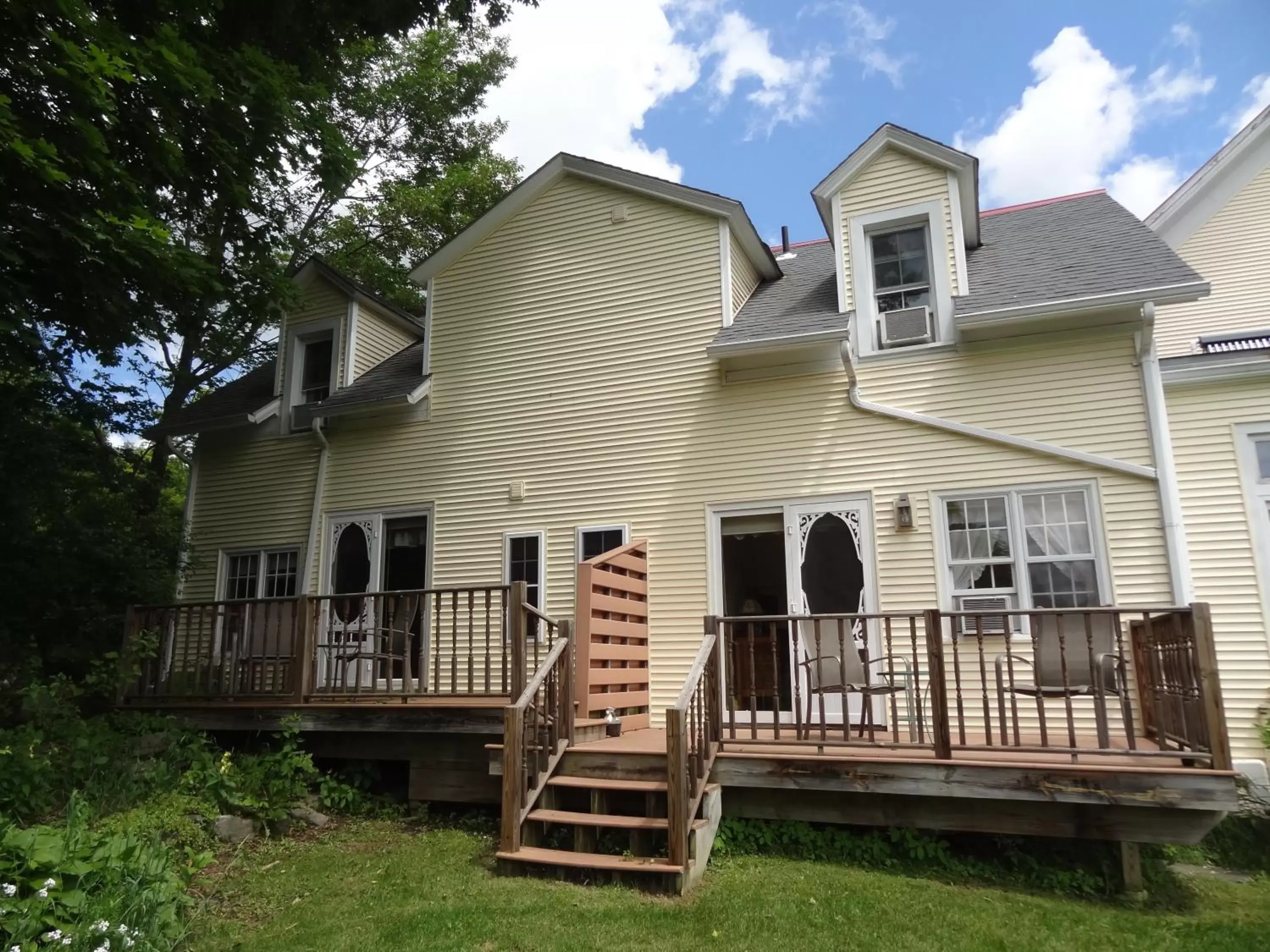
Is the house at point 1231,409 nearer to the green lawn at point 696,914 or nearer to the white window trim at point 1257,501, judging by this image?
the white window trim at point 1257,501

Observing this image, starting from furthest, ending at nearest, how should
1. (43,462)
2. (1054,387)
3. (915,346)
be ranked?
(43,462), (915,346), (1054,387)

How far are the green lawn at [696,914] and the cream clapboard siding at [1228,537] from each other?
1.61 meters

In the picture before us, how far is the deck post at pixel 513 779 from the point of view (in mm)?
5828

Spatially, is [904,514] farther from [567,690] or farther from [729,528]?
[567,690]

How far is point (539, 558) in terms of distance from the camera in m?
9.49

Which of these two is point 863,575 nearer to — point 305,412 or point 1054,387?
point 1054,387

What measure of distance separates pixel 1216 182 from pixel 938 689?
818cm

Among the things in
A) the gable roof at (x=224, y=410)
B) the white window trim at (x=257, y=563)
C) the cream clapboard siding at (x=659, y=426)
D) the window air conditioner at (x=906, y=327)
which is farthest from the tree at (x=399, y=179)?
the window air conditioner at (x=906, y=327)

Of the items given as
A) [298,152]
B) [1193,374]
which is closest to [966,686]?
[1193,374]

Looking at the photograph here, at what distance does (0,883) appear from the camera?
14.1 ft

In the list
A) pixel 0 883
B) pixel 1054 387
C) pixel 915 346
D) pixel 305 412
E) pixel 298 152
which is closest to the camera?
pixel 0 883

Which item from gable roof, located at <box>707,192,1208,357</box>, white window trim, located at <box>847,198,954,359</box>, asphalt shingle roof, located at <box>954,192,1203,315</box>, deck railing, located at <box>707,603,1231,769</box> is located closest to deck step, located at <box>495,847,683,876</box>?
deck railing, located at <box>707,603,1231,769</box>

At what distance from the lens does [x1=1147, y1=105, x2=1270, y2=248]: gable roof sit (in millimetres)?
9828

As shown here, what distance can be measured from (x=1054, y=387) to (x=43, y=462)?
36.6 ft
